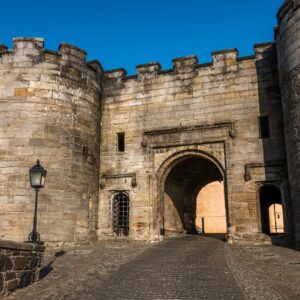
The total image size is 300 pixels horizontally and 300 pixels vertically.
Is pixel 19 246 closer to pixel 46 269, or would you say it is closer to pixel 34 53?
pixel 46 269

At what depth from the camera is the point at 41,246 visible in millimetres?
8281

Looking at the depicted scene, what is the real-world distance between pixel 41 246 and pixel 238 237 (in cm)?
698

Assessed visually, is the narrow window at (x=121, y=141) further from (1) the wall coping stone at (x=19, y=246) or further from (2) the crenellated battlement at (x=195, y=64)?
(1) the wall coping stone at (x=19, y=246)

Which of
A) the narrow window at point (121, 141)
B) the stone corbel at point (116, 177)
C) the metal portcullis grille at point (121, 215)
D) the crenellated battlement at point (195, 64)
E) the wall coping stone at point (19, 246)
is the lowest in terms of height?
the wall coping stone at point (19, 246)

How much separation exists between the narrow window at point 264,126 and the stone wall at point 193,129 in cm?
19

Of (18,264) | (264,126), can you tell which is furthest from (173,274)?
(264,126)

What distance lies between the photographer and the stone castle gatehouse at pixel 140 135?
499 inches

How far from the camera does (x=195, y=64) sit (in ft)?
48.8

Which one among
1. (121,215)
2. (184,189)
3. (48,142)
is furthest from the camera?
(184,189)

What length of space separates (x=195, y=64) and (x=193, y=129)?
258 centimetres

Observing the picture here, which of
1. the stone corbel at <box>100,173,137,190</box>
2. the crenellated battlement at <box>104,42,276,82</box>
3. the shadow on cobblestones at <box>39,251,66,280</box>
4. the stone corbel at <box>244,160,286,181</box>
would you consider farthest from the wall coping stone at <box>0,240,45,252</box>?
the crenellated battlement at <box>104,42,276,82</box>

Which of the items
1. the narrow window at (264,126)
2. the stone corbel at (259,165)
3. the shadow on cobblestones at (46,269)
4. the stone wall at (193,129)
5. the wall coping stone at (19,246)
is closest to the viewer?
the wall coping stone at (19,246)

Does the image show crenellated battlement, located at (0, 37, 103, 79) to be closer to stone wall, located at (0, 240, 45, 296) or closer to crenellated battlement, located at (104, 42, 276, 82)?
crenellated battlement, located at (104, 42, 276, 82)

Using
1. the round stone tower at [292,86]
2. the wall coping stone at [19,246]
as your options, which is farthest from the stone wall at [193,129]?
the wall coping stone at [19,246]
